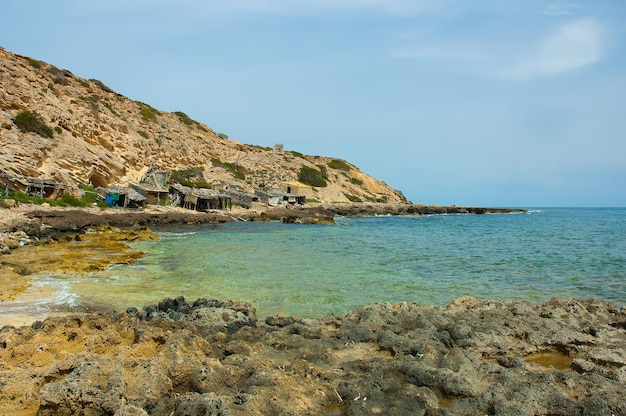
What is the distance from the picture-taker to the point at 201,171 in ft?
185

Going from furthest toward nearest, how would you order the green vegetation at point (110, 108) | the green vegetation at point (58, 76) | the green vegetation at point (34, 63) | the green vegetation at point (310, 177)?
the green vegetation at point (310, 177), the green vegetation at point (110, 108), the green vegetation at point (58, 76), the green vegetation at point (34, 63)

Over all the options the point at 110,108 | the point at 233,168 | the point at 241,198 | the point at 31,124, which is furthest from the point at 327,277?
the point at 233,168

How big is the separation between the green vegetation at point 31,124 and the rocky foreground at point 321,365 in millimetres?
34835

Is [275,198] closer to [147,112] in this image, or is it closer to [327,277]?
[147,112]

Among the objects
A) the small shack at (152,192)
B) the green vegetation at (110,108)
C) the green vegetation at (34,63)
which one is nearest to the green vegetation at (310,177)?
the green vegetation at (110,108)

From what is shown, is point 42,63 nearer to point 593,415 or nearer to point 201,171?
point 201,171

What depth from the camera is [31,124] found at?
3500 cm

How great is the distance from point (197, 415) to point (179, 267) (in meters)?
12.1

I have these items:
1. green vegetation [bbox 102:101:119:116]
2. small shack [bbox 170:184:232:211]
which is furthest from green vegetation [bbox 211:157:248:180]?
small shack [bbox 170:184:232:211]

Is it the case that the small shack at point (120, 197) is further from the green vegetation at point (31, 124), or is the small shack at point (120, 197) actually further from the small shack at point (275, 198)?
the small shack at point (275, 198)

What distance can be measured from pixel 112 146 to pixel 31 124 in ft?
34.2

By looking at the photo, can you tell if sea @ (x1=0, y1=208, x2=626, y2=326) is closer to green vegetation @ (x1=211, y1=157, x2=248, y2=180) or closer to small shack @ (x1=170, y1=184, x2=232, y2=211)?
small shack @ (x1=170, y1=184, x2=232, y2=211)

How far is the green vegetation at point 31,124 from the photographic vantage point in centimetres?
3459

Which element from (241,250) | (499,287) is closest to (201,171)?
(241,250)
